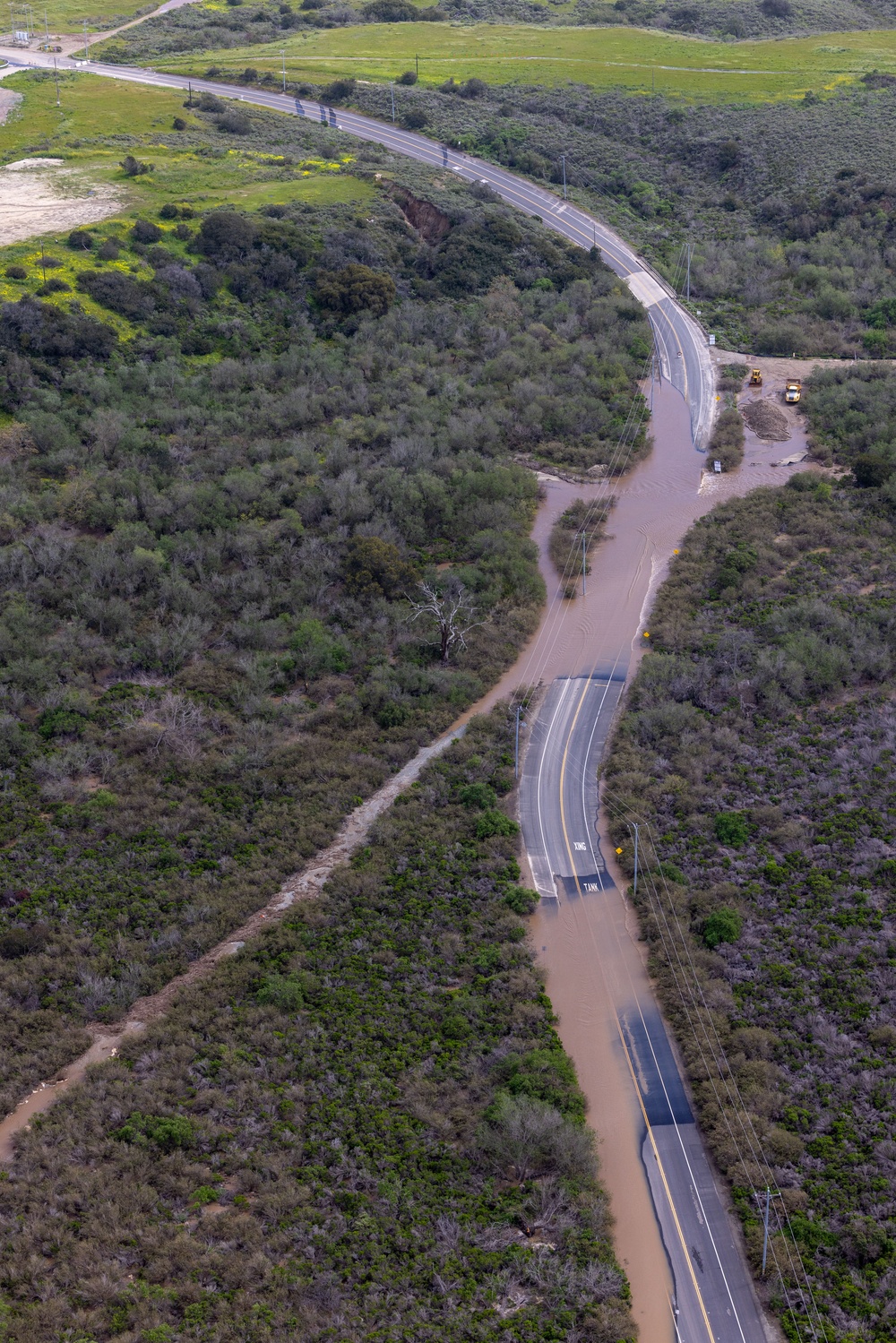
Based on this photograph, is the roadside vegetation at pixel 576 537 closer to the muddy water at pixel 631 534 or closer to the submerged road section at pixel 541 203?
the muddy water at pixel 631 534

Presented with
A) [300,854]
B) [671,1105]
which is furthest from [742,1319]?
[300,854]

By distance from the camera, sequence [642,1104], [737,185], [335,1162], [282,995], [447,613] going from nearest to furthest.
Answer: [335,1162], [642,1104], [282,995], [447,613], [737,185]

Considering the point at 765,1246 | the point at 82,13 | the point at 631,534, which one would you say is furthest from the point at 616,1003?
the point at 82,13

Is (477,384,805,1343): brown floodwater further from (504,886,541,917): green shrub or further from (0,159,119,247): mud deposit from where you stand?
(0,159,119,247): mud deposit

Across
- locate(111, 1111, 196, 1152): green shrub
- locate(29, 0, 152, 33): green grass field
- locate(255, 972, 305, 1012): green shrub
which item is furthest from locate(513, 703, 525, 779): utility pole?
locate(29, 0, 152, 33): green grass field

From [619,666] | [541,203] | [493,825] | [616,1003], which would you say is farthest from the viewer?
[541,203]

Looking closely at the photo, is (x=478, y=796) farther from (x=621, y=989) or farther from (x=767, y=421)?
(x=767, y=421)
